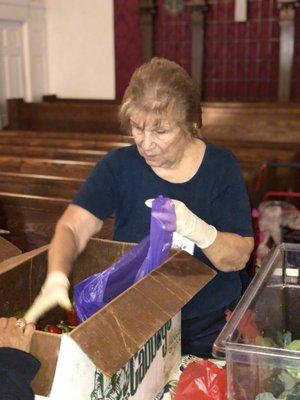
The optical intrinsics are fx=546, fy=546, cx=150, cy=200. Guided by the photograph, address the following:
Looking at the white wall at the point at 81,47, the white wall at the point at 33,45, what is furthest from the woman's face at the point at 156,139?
the white wall at the point at 33,45

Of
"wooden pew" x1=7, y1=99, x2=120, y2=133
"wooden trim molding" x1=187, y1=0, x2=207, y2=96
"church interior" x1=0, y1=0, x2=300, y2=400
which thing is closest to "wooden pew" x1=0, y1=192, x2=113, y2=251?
"church interior" x1=0, y1=0, x2=300, y2=400

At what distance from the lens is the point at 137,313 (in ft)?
3.47

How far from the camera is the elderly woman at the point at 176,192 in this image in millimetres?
1513

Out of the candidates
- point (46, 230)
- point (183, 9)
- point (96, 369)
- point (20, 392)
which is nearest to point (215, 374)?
point (96, 369)

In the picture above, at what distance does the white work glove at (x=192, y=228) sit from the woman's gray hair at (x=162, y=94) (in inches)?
10.6

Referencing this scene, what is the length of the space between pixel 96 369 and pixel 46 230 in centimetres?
246

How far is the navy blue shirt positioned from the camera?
159 centimetres

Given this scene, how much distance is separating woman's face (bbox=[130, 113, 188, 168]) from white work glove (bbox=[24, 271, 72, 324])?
44 cm

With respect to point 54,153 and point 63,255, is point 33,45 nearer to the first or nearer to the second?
point 54,153

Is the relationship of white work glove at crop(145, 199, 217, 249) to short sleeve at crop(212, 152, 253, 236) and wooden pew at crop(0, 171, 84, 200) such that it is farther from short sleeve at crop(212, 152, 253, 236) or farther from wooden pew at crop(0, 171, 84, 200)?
wooden pew at crop(0, 171, 84, 200)

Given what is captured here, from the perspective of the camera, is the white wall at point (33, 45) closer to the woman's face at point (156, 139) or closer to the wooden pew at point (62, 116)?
the wooden pew at point (62, 116)

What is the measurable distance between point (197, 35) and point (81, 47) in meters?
1.47

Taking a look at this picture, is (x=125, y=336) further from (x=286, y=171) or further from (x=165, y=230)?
(x=286, y=171)

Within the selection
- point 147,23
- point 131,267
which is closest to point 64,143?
point 147,23
